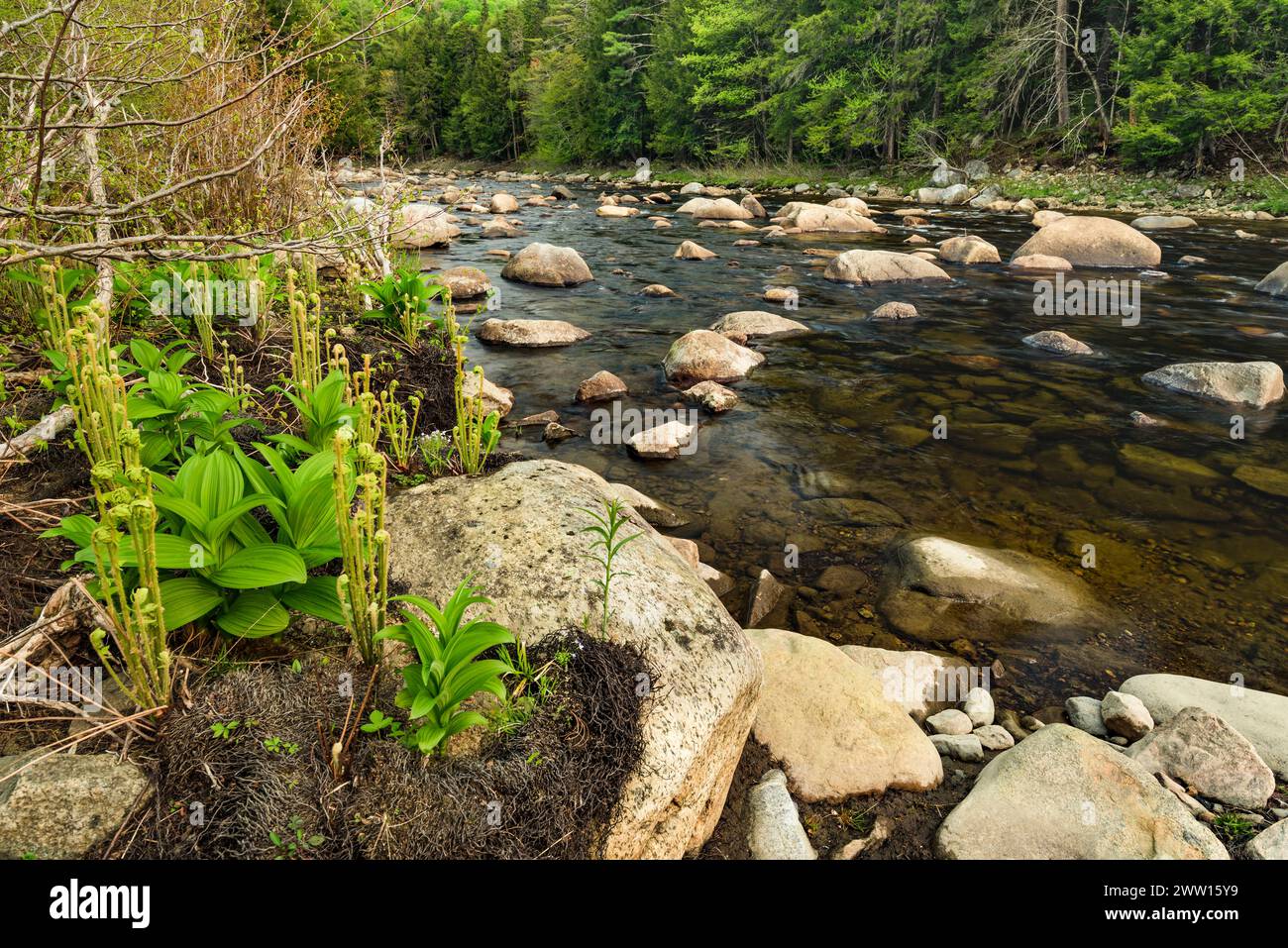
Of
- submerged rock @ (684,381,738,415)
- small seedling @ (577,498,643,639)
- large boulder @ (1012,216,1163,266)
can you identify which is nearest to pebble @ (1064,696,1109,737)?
small seedling @ (577,498,643,639)

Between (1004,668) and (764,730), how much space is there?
1.68m

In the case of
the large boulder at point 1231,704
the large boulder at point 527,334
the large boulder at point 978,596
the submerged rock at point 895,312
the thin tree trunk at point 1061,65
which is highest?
the thin tree trunk at point 1061,65

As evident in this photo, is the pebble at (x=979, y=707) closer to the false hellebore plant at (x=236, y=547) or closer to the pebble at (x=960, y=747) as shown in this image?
the pebble at (x=960, y=747)

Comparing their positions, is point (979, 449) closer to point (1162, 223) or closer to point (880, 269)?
point (880, 269)

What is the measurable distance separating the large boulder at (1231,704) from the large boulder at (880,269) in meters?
10.6

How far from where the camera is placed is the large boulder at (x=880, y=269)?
43.2 feet

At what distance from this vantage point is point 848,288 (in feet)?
42.1

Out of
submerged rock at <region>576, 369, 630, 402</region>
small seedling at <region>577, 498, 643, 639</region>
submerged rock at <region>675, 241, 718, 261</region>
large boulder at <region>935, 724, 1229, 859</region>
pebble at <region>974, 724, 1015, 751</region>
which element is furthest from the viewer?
submerged rock at <region>675, 241, 718, 261</region>

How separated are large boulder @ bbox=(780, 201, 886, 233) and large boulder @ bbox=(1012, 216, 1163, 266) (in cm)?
519

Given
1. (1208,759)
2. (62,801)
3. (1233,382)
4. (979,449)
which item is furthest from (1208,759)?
(1233,382)

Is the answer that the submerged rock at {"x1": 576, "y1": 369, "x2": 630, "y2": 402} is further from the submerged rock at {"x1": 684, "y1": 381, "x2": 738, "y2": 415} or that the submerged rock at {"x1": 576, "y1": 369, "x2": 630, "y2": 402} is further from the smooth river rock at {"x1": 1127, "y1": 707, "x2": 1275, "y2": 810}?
the smooth river rock at {"x1": 1127, "y1": 707, "x2": 1275, "y2": 810}

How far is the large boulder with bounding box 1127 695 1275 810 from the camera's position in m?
2.88

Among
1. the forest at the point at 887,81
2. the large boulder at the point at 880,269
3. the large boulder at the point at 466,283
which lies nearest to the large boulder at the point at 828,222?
the large boulder at the point at 880,269

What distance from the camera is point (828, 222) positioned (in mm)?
19375
